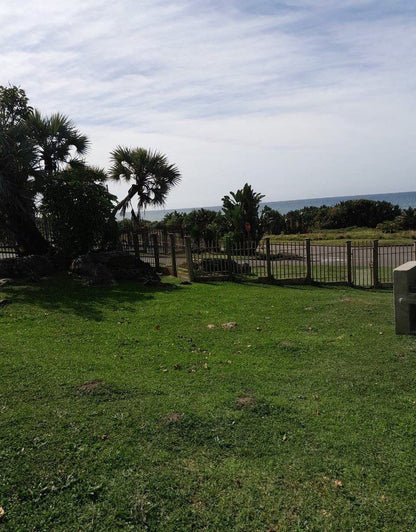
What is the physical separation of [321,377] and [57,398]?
345 centimetres

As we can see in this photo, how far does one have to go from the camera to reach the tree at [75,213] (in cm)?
1445

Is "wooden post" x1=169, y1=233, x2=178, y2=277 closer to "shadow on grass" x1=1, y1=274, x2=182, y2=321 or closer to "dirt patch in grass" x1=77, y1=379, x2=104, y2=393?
"shadow on grass" x1=1, y1=274, x2=182, y2=321

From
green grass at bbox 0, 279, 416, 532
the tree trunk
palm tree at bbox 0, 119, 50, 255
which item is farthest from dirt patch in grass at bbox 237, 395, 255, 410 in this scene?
the tree trunk

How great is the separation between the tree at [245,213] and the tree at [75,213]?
11946 millimetres

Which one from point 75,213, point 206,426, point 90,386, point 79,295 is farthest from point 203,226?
point 206,426

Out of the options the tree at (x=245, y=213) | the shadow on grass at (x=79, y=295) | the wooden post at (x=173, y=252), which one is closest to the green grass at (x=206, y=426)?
the shadow on grass at (x=79, y=295)

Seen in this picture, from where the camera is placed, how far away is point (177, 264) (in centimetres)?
1694

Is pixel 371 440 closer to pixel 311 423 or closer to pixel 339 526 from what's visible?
pixel 311 423

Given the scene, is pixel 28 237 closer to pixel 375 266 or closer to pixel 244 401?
pixel 375 266

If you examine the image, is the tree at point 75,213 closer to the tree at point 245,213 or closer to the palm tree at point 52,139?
the palm tree at point 52,139

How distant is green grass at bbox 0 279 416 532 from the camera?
3527 millimetres

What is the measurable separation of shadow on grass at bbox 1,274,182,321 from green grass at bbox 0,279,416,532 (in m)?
1.29

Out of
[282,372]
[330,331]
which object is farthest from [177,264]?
[282,372]

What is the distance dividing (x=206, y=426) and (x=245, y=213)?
2218 centimetres
